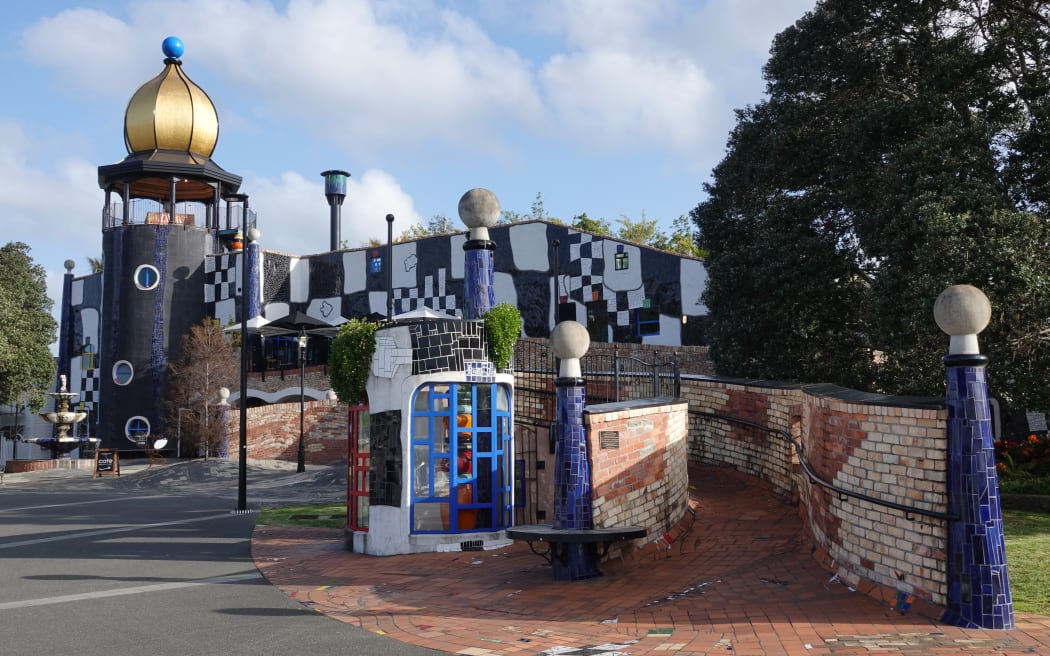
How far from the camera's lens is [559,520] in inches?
347

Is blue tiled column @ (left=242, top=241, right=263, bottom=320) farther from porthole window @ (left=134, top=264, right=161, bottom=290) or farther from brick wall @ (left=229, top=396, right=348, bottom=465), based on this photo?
brick wall @ (left=229, top=396, right=348, bottom=465)

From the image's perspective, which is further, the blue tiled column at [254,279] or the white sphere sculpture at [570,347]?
the blue tiled column at [254,279]

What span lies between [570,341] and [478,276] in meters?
3.33

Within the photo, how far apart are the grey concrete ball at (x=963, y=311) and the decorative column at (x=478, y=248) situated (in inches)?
253

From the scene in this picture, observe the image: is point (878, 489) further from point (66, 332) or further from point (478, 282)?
point (66, 332)

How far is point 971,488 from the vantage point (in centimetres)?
630

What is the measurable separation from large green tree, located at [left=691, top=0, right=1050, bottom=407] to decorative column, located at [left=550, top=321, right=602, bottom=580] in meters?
6.95

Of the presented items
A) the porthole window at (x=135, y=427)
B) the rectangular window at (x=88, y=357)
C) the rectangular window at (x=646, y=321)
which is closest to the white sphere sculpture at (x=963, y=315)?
the rectangular window at (x=646, y=321)

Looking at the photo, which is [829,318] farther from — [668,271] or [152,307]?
[152,307]

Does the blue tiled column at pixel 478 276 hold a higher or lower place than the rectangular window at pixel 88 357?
lower

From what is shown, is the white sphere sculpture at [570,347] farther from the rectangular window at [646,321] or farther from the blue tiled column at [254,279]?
the blue tiled column at [254,279]

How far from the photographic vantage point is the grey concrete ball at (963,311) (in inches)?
253

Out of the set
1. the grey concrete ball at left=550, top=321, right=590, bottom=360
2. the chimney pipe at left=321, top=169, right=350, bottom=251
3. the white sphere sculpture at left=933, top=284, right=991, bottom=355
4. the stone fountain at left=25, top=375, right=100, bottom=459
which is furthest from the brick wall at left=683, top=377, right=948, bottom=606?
the chimney pipe at left=321, top=169, right=350, bottom=251

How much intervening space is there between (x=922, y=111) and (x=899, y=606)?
448 inches
